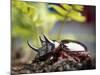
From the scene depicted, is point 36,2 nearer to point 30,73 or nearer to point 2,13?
point 2,13

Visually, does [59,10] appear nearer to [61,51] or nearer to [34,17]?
[34,17]

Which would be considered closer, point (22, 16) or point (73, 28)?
point (22, 16)

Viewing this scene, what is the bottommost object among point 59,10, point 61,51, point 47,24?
point 61,51

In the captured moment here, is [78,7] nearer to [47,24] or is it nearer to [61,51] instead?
[47,24]

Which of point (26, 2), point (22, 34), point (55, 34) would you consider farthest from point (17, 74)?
point (26, 2)

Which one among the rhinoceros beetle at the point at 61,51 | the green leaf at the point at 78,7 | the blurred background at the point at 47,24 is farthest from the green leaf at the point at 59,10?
the rhinoceros beetle at the point at 61,51

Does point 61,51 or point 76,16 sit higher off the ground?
point 76,16

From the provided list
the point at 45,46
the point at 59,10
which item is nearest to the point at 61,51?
the point at 45,46

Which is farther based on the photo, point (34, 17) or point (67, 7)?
point (67, 7)
